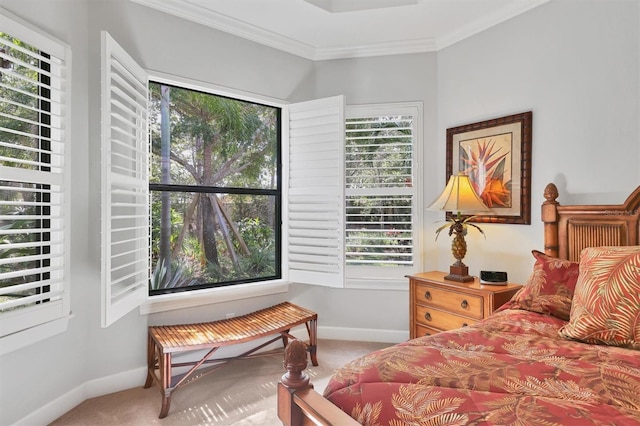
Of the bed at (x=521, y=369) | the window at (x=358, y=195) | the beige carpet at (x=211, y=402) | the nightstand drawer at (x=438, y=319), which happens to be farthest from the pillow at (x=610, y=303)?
the window at (x=358, y=195)

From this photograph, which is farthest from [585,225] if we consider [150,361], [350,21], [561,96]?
[150,361]

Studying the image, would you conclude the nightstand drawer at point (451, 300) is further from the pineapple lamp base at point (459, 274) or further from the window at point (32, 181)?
the window at point (32, 181)

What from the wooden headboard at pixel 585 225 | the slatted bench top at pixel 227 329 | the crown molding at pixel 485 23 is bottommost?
the slatted bench top at pixel 227 329

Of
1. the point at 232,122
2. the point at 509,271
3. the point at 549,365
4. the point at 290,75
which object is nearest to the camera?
the point at 549,365

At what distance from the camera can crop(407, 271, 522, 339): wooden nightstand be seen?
2.46 meters

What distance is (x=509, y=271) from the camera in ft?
9.29

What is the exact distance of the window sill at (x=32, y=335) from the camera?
1868 mm

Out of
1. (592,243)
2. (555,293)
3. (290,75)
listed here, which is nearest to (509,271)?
(592,243)

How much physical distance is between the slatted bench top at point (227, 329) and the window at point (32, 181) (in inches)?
24.6

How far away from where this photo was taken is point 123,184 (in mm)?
2361

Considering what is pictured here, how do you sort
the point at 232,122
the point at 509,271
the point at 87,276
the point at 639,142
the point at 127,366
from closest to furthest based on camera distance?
the point at 639,142
the point at 87,276
the point at 127,366
the point at 509,271
the point at 232,122

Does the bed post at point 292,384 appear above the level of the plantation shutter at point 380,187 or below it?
below

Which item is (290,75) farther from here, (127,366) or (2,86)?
(127,366)

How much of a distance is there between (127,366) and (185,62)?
2.32 metres
